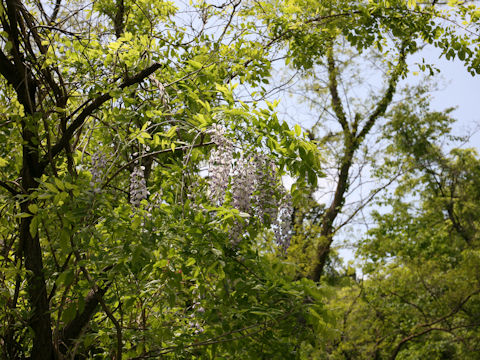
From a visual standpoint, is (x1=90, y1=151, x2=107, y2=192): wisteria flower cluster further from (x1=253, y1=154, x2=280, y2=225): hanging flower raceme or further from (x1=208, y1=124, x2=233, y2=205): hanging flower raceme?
(x1=253, y1=154, x2=280, y2=225): hanging flower raceme

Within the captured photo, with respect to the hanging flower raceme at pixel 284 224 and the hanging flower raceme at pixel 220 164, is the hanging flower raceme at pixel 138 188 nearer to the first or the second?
the hanging flower raceme at pixel 220 164

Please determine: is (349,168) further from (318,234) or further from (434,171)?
(434,171)

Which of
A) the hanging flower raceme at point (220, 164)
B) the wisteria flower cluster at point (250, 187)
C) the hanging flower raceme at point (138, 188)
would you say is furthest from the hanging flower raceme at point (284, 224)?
the hanging flower raceme at point (138, 188)

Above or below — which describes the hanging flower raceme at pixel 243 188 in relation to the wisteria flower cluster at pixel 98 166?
below

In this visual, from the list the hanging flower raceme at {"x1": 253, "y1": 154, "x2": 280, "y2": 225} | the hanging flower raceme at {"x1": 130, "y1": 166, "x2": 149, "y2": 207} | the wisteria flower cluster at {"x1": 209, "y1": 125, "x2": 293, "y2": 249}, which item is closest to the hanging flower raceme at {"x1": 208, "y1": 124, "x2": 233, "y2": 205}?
the wisteria flower cluster at {"x1": 209, "y1": 125, "x2": 293, "y2": 249}

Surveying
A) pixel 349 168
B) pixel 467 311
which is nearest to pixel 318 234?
pixel 349 168

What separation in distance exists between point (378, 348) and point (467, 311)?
259 centimetres

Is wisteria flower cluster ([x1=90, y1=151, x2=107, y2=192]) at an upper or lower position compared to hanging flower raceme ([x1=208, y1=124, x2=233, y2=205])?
upper

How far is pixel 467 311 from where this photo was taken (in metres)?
10.2

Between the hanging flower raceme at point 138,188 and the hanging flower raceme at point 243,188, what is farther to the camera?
the hanging flower raceme at point 243,188

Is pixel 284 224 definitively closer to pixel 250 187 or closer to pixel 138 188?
pixel 250 187

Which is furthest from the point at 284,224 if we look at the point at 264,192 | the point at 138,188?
the point at 138,188

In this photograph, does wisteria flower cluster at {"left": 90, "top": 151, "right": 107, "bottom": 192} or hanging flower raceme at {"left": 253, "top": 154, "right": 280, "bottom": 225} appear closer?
hanging flower raceme at {"left": 253, "top": 154, "right": 280, "bottom": 225}

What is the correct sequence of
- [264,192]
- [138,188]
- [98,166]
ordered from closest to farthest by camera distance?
[138,188] < [264,192] < [98,166]
